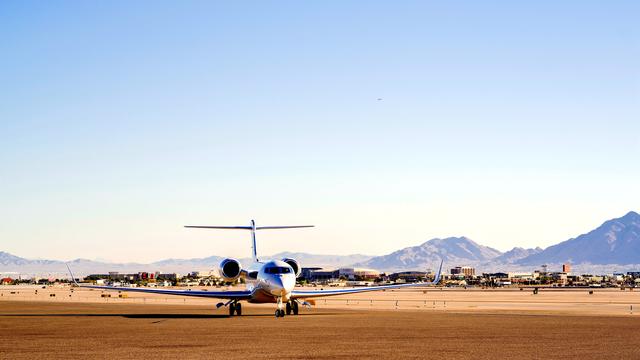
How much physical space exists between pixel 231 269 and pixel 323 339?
71.4ft

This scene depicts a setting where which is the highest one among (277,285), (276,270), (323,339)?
(276,270)

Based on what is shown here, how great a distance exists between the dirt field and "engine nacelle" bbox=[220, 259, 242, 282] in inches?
363

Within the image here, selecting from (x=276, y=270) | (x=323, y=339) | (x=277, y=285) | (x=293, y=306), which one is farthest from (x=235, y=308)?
(x=323, y=339)

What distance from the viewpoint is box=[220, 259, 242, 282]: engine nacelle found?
167 ft

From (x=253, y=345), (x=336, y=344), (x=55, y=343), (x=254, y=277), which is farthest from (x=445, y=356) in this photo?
(x=254, y=277)

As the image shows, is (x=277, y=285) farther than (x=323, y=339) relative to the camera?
Yes

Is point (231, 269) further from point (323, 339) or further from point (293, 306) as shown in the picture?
point (323, 339)

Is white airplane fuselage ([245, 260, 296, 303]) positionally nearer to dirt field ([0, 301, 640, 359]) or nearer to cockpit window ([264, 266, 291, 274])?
cockpit window ([264, 266, 291, 274])

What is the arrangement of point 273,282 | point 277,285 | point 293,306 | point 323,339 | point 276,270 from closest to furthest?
point 323,339 → point 277,285 → point 273,282 → point 276,270 → point 293,306

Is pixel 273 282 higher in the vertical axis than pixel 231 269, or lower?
lower

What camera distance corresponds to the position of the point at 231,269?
2008 inches

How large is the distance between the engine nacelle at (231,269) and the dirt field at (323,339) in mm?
Result: 9219

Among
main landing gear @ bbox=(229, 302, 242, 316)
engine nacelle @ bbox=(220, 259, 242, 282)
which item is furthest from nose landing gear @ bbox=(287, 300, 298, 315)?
engine nacelle @ bbox=(220, 259, 242, 282)

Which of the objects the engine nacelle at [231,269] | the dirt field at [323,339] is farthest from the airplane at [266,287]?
the dirt field at [323,339]
